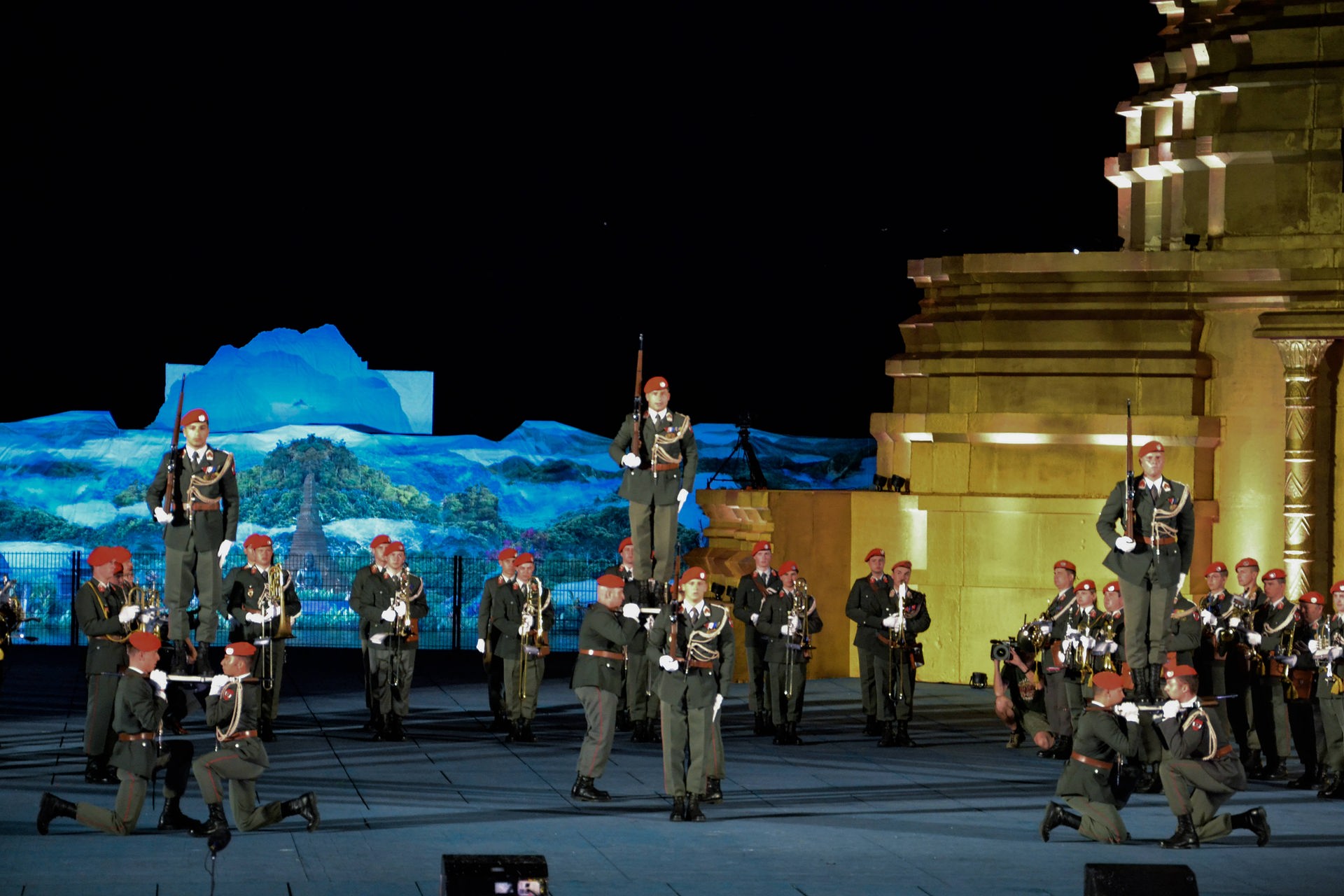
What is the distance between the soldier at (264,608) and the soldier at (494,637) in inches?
73.5

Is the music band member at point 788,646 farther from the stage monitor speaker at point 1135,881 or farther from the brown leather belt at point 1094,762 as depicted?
the stage monitor speaker at point 1135,881

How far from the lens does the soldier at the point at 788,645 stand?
20500 millimetres

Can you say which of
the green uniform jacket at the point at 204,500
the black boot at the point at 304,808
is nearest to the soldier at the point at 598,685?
the black boot at the point at 304,808

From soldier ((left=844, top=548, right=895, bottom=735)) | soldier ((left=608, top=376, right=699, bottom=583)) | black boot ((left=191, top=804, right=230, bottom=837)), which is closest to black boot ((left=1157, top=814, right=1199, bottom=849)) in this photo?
soldier ((left=608, top=376, right=699, bottom=583))

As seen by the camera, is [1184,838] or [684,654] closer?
[1184,838]

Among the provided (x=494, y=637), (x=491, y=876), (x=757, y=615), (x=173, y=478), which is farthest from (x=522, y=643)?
(x=491, y=876)

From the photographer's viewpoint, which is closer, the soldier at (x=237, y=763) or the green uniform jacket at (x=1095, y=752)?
the soldier at (x=237, y=763)

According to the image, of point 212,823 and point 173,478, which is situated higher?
point 173,478

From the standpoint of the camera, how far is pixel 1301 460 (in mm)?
24047

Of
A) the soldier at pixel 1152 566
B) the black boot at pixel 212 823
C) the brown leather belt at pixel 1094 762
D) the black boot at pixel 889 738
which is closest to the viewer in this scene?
the black boot at pixel 212 823

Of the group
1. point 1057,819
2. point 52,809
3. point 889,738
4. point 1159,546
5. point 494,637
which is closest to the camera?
point 52,809

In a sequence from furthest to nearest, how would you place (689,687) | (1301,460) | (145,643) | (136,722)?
1. (1301,460)
2. (689,687)
3. (145,643)
4. (136,722)

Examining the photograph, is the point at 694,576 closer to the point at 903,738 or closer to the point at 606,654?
the point at 606,654

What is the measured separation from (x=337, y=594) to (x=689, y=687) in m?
19.1
